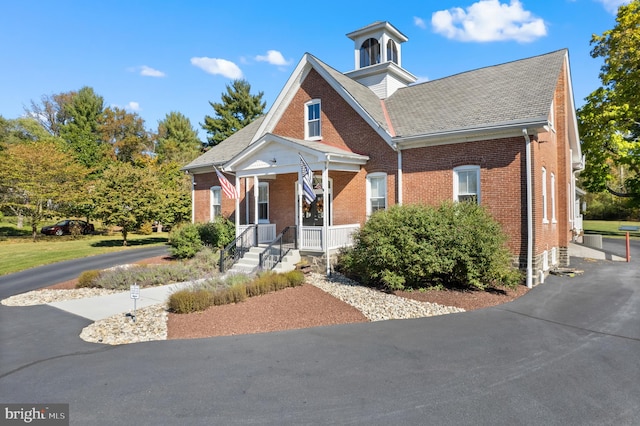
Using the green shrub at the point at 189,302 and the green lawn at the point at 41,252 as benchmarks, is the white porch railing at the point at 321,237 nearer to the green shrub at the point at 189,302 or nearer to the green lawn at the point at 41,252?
the green shrub at the point at 189,302

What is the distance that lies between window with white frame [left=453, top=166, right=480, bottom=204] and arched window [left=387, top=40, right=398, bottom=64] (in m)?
9.32

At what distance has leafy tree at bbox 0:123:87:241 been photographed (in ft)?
94.5

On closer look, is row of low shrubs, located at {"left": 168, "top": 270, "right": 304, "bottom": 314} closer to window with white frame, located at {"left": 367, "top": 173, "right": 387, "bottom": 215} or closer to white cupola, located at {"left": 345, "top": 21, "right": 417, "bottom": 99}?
window with white frame, located at {"left": 367, "top": 173, "right": 387, "bottom": 215}

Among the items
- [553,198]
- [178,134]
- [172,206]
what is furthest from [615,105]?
[178,134]

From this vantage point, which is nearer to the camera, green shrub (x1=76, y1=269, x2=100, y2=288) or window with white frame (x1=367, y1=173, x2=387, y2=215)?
green shrub (x1=76, y1=269, x2=100, y2=288)

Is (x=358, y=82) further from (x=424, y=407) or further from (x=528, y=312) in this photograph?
(x=424, y=407)

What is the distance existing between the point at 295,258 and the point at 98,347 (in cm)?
796

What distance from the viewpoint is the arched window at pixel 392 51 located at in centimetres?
1978

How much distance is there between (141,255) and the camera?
66.6ft

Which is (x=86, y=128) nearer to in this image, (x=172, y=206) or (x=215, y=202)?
(x=172, y=206)

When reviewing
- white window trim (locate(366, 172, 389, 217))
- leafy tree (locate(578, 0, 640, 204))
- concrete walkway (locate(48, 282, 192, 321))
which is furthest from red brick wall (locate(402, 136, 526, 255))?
leafy tree (locate(578, 0, 640, 204))

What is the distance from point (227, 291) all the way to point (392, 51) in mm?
16129

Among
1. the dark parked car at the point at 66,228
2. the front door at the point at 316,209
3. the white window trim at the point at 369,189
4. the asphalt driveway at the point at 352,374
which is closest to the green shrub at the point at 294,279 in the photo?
the asphalt driveway at the point at 352,374

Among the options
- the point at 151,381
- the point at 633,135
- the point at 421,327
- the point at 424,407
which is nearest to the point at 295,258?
the point at 421,327
